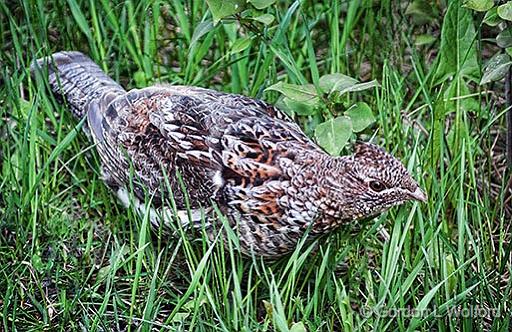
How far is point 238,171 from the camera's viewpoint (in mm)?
4090

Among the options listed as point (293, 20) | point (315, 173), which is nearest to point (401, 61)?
point (293, 20)

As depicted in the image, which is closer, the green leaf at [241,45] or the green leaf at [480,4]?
the green leaf at [480,4]

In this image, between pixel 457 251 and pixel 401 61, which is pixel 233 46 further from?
pixel 457 251

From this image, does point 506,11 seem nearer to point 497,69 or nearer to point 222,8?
point 497,69

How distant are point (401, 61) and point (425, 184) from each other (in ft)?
2.60

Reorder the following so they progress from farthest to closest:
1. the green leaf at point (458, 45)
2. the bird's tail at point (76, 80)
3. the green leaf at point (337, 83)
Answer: the bird's tail at point (76, 80) → the green leaf at point (458, 45) → the green leaf at point (337, 83)

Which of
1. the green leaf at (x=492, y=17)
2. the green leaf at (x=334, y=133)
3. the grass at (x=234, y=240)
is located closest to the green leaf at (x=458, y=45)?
the grass at (x=234, y=240)

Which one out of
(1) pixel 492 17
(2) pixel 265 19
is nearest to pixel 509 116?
(1) pixel 492 17

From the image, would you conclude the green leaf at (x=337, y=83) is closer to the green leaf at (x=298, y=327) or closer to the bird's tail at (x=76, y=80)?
the bird's tail at (x=76, y=80)

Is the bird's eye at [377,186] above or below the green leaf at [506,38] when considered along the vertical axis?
below

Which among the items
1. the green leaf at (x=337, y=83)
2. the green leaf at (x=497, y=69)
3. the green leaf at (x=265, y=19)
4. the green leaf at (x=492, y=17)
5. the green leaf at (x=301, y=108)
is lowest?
the green leaf at (x=301, y=108)

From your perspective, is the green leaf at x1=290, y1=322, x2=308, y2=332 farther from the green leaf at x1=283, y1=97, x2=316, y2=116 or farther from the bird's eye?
the green leaf at x1=283, y1=97, x2=316, y2=116

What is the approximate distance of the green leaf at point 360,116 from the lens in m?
4.26

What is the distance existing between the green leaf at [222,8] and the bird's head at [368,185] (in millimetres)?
744
